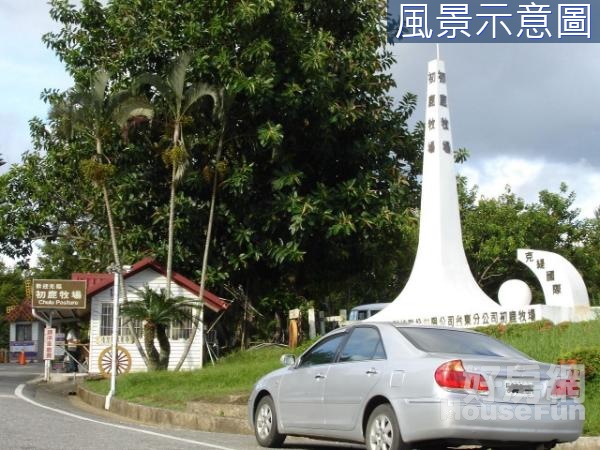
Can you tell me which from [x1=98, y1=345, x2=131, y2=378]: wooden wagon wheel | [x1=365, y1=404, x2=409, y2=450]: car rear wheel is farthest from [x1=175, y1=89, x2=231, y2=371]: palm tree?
[x1=365, y1=404, x2=409, y2=450]: car rear wheel

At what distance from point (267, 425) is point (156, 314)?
12.2 m

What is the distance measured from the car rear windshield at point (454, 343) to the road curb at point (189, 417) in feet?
14.9

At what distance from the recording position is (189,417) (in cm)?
1438

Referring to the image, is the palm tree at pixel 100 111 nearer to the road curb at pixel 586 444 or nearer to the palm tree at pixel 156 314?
the palm tree at pixel 156 314

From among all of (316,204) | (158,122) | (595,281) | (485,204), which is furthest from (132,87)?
(595,281)

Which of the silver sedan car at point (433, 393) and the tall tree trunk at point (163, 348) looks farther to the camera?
the tall tree trunk at point (163, 348)

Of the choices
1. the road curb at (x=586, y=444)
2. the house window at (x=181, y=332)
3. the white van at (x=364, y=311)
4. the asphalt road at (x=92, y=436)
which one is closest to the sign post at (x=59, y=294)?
the house window at (x=181, y=332)

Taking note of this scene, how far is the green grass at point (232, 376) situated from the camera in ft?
53.4

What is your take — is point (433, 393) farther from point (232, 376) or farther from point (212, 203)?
point (212, 203)

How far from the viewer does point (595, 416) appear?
37.5 feet

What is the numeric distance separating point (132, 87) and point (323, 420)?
17.9m

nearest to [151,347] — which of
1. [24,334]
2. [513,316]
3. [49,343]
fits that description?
[49,343]

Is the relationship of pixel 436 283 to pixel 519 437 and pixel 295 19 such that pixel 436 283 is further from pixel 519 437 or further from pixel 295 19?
pixel 519 437

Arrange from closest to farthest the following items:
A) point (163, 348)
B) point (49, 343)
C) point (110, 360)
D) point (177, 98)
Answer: point (163, 348) → point (177, 98) → point (110, 360) → point (49, 343)
